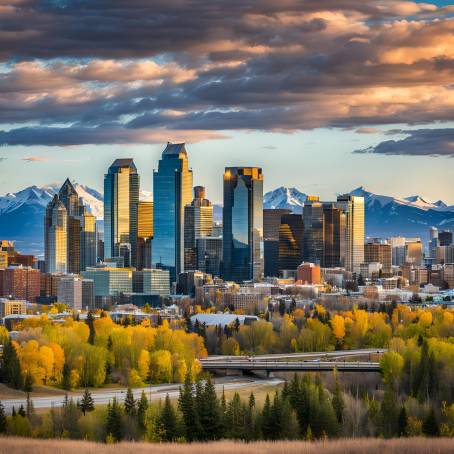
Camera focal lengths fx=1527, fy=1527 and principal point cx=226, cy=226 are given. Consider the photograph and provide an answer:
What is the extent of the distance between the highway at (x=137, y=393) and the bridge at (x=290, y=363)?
3360 mm

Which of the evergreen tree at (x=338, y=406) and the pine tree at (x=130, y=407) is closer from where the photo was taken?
the pine tree at (x=130, y=407)

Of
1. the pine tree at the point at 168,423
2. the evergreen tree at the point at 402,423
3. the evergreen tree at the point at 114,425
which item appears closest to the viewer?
the evergreen tree at the point at 114,425

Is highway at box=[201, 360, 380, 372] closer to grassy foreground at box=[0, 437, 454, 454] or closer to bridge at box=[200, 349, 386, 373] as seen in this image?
bridge at box=[200, 349, 386, 373]

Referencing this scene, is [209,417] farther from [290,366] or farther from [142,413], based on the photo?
[290,366]

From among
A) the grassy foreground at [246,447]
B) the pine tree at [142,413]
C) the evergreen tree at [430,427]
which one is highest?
the pine tree at [142,413]

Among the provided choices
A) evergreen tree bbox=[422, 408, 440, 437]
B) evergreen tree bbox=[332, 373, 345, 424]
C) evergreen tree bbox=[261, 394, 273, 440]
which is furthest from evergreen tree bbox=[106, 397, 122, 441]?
evergreen tree bbox=[422, 408, 440, 437]

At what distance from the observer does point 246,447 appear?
7769cm

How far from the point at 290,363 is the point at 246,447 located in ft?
174

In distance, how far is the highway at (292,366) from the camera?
12506 centimetres

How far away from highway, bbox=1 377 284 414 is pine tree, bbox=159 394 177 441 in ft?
40.8

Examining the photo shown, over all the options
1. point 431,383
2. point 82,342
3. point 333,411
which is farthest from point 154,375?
point 333,411

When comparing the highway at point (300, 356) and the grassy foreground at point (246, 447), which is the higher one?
the highway at point (300, 356)

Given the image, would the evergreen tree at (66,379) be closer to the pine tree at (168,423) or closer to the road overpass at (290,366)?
the road overpass at (290,366)

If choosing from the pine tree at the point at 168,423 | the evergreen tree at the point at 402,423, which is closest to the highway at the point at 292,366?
the evergreen tree at the point at 402,423
